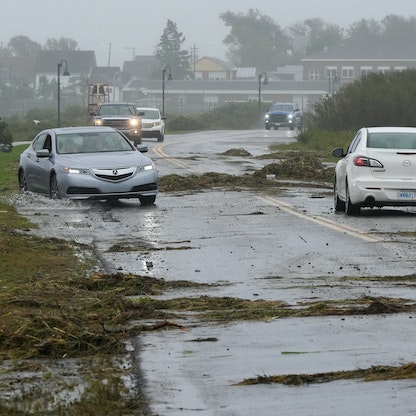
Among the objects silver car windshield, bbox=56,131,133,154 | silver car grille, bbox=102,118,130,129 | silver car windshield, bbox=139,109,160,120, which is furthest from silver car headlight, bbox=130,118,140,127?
silver car windshield, bbox=56,131,133,154

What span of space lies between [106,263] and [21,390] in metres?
7.53

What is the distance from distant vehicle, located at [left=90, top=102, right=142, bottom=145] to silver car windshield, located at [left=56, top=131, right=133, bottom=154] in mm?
31499

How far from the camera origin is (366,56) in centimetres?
18638

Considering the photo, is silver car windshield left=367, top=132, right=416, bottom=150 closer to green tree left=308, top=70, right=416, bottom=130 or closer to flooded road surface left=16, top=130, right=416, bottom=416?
flooded road surface left=16, top=130, right=416, bottom=416

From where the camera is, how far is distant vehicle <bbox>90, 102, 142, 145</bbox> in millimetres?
60594

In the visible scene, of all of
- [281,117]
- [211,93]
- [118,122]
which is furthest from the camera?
[211,93]

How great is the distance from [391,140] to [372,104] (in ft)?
132

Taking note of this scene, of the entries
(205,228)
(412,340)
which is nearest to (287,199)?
(205,228)

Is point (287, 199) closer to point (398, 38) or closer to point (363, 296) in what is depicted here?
point (363, 296)

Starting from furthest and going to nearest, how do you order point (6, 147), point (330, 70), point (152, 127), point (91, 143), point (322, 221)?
point (330, 70) < point (152, 127) < point (6, 147) < point (91, 143) < point (322, 221)

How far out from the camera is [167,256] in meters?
16.8

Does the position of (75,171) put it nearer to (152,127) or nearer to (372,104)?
(372,104)

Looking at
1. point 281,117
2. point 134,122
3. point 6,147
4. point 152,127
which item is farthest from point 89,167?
point 281,117

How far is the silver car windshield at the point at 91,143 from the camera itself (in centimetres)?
2769
